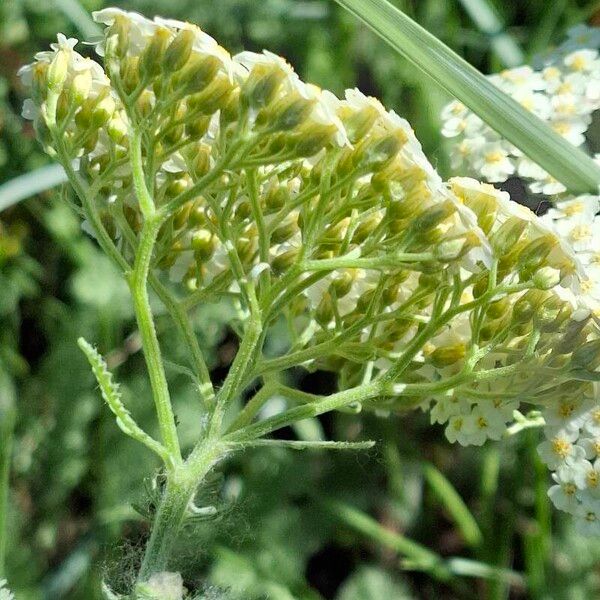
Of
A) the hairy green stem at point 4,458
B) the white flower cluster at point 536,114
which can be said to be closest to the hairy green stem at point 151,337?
the white flower cluster at point 536,114

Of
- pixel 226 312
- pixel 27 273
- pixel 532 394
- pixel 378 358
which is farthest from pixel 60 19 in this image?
pixel 532 394

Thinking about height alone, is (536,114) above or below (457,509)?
above

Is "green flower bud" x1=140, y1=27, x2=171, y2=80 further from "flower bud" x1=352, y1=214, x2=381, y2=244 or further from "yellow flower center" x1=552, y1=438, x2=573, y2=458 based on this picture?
"yellow flower center" x1=552, y1=438, x2=573, y2=458

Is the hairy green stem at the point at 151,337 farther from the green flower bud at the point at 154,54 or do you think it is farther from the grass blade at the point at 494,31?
the grass blade at the point at 494,31

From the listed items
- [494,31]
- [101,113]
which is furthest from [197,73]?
[494,31]

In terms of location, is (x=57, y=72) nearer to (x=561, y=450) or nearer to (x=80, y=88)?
(x=80, y=88)
